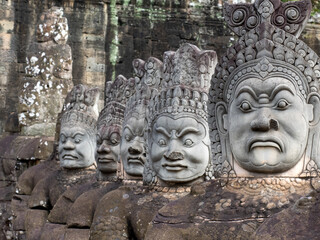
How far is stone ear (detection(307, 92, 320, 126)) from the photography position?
3775 mm

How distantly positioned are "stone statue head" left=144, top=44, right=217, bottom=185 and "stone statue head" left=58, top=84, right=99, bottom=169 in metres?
2.13

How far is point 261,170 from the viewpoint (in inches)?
145

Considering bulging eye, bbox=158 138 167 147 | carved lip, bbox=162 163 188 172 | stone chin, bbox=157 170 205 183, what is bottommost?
stone chin, bbox=157 170 205 183

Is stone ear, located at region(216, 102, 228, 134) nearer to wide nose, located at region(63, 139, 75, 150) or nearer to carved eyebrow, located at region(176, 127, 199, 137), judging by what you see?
carved eyebrow, located at region(176, 127, 199, 137)

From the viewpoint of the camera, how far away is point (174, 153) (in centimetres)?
453

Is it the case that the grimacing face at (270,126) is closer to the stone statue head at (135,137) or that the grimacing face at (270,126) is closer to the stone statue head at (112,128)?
the stone statue head at (135,137)

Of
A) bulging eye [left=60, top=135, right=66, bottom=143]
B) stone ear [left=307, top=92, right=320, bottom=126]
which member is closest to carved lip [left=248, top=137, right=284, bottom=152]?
stone ear [left=307, top=92, right=320, bottom=126]

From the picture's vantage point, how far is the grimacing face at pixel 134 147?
17.6ft

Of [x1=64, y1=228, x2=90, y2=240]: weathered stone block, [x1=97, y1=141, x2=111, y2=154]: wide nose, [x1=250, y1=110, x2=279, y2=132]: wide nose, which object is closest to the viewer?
[x1=250, y1=110, x2=279, y2=132]: wide nose

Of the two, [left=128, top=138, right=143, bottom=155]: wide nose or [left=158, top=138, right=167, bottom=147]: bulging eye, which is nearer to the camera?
[left=158, top=138, right=167, bottom=147]: bulging eye

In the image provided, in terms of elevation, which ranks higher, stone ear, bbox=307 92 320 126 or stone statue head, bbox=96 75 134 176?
Answer: stone ear, bbox=307 92 320 126

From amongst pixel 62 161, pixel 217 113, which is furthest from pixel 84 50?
pixel 217 113

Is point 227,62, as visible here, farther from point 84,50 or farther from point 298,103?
point 84,50

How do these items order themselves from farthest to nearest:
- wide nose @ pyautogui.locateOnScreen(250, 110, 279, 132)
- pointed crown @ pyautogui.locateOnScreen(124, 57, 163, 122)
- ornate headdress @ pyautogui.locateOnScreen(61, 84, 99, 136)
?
1. ornate headdress @ pyautogui.locateOnScreen(61, 84, 99, 136)
2. pointed crown @ pyautogui.locateOnScreen(124, 57, 163, 122)
3. wide nose @ pyautogui.locateOnScreen(250, 110, 279, 132)
